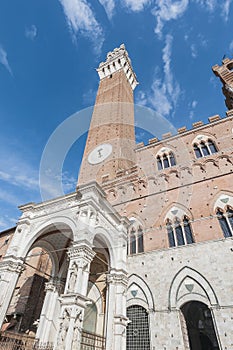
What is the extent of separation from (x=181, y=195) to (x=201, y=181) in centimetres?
135

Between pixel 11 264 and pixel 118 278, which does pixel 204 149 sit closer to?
pixel 118 278

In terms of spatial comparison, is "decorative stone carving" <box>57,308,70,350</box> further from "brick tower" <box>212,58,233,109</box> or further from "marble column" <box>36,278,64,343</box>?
"brick tower" <box>212,58,233,109</box>

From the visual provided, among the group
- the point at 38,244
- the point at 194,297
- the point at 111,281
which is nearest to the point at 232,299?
the point at 194,297

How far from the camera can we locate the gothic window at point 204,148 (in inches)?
548

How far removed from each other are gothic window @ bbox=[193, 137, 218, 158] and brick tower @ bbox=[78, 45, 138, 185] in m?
5.91

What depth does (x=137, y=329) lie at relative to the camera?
32.4 feet

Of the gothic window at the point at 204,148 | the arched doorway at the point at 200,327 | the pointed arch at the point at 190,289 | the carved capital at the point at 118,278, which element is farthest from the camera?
the gothic window at the point at 204,148

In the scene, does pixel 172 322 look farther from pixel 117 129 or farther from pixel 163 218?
pixel 117 129

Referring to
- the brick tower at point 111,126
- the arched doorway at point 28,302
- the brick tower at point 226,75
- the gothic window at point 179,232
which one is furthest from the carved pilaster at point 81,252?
the brick tower at point 226,75

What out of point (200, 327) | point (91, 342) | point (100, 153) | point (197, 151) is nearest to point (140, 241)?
point (91, 342)

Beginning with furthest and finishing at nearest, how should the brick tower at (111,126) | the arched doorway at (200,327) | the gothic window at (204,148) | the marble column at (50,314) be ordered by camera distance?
1. the brick tower at (111,126)
2. the gothic window at (204,148)
3. the arched doorway at (200,327)
4. the marble column at (50,314)

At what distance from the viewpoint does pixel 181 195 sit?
496 inches

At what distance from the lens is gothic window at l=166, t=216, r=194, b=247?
1102cm

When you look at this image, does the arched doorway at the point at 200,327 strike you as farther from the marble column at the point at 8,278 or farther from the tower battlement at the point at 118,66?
the tower battlement at the point at 118,66
